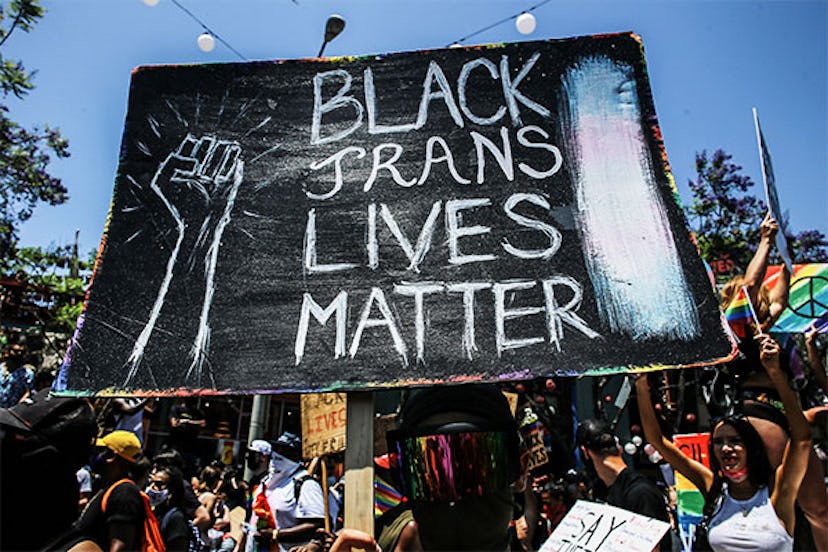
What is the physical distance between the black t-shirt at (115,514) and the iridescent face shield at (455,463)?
195 centimetres

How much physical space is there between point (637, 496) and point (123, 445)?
2.83m

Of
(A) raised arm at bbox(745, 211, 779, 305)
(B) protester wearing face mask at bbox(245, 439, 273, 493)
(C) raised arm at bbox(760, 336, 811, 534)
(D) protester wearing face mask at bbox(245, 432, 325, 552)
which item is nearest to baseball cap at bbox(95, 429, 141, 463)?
(D) protester wearing face mask at bbox(245, 432, 325, 552)

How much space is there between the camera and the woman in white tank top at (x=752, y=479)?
2.62m

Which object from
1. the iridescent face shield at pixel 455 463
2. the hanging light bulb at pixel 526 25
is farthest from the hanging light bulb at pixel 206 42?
the iridescent face shield at pixel 455 463

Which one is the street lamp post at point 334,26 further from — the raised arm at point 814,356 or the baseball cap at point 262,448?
the raised arm at point 814,356

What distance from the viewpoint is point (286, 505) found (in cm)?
514

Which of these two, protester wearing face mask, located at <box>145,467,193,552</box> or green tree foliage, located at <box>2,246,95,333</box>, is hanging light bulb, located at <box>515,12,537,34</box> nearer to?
protester wearing face mask, located at <box>145,467,193,552</box>

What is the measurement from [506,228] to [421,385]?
0.69 metres

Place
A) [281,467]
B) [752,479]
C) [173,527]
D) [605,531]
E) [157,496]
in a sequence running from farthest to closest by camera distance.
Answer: [281,467]
[157,496]
[173,527]
[752,479]
[605,531]

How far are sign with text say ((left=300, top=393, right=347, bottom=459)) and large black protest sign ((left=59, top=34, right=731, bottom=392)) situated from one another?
323 cm

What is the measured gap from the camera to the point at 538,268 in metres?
2.31

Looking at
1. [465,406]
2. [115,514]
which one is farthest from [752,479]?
[115,514]

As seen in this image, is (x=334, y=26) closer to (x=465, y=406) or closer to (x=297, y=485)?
(x=297, y=485)

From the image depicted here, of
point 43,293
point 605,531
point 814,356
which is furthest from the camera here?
point 43,293
